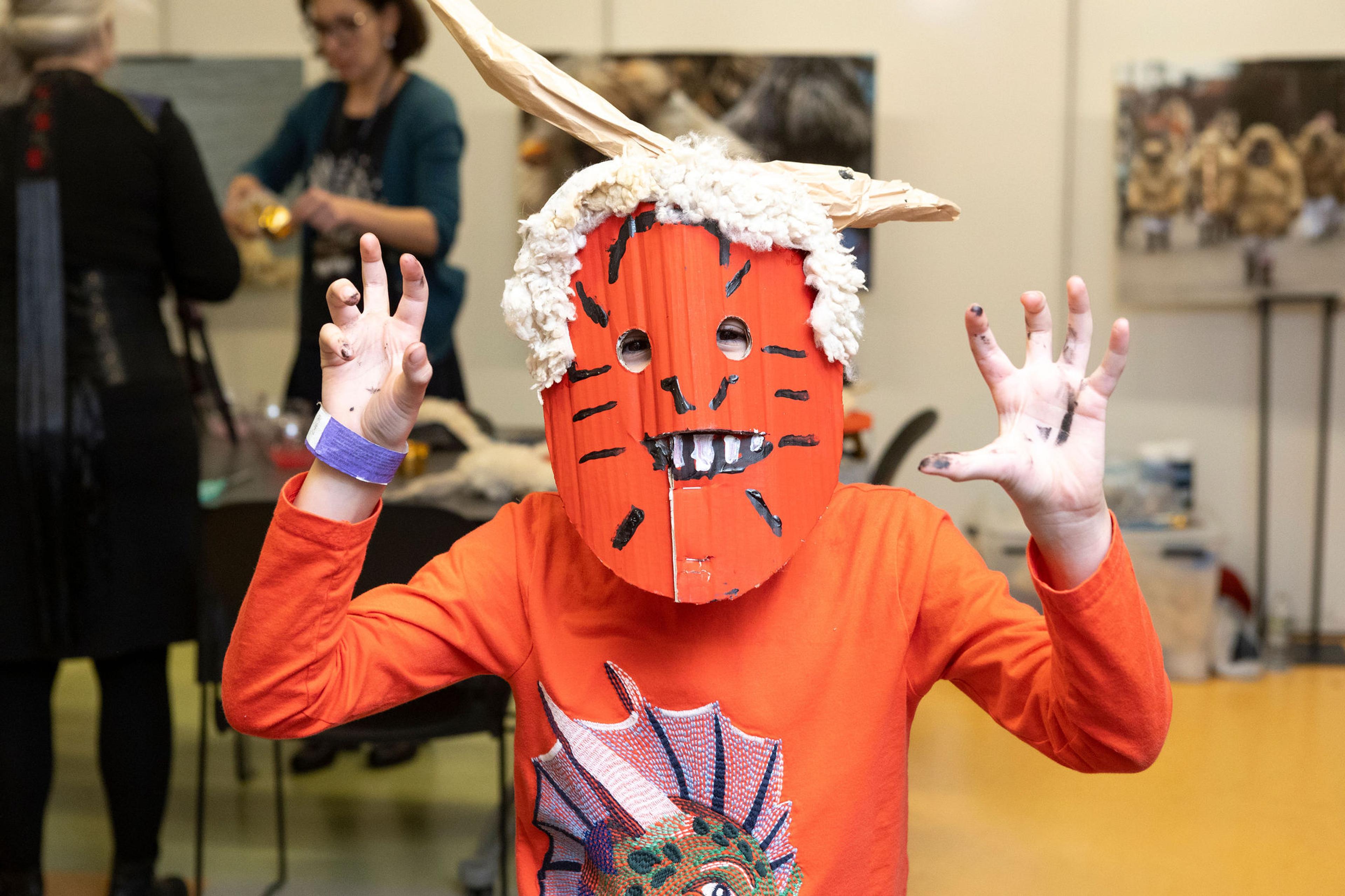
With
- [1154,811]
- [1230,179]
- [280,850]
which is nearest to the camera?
[280,850]

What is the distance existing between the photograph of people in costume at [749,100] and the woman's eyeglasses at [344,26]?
123 cm

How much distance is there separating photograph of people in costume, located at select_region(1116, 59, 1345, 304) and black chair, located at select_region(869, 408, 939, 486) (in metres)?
1.47

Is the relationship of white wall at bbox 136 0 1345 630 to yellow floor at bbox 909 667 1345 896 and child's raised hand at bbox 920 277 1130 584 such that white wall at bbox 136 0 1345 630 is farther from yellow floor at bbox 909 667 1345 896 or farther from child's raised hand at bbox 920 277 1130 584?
child's raised hand at bbox 920 277 1130 584

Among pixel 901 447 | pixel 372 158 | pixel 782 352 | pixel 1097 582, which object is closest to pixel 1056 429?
pixel 1097 582

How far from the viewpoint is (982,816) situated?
2.54 m

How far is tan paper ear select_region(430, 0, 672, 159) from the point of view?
1.03m

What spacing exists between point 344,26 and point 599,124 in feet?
5.94

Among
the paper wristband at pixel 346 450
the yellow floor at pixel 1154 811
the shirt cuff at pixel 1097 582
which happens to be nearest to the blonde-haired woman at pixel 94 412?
the paper wristband at pixel 346 450

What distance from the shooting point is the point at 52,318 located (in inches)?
73.7

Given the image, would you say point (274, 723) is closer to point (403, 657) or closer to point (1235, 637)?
point (403, 657)

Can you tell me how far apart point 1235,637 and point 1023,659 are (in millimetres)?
2945

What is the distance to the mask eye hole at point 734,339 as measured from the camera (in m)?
1.00

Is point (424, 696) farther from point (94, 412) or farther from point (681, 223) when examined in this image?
point (681, 223)

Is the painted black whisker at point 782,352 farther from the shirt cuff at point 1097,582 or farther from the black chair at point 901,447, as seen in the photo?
the black chair at point 901,447
